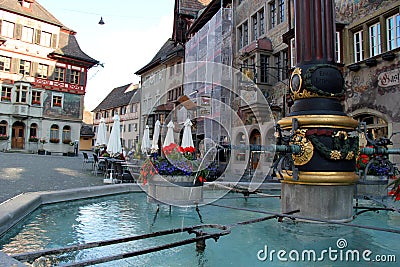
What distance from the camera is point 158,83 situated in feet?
140

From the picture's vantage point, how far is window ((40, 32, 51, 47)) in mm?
35438

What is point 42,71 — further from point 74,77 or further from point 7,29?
point 7,29

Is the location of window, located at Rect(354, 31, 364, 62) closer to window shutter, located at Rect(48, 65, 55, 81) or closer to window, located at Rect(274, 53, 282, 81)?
window, located at Rect(274, 53, 282, 81)

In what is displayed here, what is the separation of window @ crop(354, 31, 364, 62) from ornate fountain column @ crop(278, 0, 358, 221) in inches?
361

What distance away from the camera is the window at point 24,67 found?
3437 centimetres

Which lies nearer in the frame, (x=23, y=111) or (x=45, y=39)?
(x=23, y=111)

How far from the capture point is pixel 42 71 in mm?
35688

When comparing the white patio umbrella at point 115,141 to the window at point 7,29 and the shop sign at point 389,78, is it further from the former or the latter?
the window at point 7,29

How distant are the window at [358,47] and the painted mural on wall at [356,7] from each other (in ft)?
2.02

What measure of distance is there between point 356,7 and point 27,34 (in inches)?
1268

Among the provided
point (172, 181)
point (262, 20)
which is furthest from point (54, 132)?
point (172, 181)

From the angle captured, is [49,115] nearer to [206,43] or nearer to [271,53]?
[206,43]

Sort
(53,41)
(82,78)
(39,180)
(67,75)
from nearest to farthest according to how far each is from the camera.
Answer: (39,180)
(53,41)
(67,75)
(82,78)

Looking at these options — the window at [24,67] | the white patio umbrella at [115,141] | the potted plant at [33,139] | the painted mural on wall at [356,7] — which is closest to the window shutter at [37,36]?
the window at [24,67]
